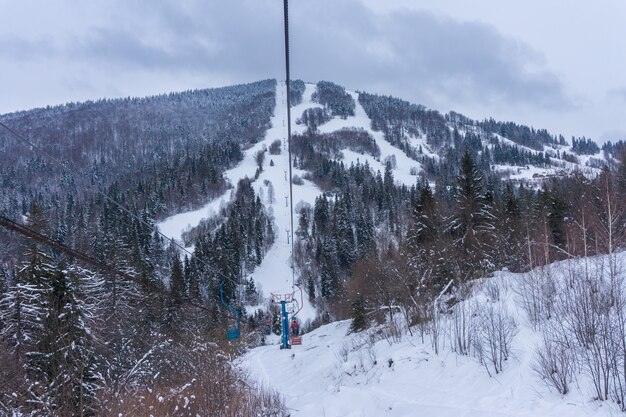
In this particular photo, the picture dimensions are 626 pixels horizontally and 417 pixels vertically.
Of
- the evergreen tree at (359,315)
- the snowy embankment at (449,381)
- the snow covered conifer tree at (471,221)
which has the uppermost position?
the snow covered conifer tree at (471,221)

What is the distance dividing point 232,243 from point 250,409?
306 ft

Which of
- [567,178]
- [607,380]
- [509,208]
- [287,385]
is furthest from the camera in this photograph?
[567,178]

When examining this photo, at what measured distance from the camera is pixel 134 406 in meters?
11.9

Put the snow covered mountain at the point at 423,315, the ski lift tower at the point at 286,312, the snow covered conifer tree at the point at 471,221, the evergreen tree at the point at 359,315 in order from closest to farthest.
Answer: the snow covered mountain at the point at 423,315, the ski lift tower at the point at 286,312, the snow covered conifer tree at the point at 471,221, the evergreen tree at the point at 359,315

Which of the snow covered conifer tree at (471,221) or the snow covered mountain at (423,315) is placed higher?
the snow covered conifer tree at (471,221)

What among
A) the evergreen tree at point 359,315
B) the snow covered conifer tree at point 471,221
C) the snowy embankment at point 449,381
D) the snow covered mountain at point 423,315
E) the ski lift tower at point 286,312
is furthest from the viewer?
the evergreen tree at point 359,315

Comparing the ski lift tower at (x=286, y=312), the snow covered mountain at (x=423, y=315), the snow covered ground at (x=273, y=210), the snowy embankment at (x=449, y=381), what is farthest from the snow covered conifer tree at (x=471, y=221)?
the snow covered ground at (x=273, y=210)

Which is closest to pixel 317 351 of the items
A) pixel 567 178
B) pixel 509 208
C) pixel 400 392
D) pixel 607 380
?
pixel 400 392

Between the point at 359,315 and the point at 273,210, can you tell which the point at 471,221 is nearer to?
the point at 359,315

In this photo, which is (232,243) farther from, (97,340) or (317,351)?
(97,340)

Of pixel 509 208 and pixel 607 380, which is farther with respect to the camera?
pixel 509 208

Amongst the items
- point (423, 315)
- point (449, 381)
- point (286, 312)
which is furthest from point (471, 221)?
point (449, 381)

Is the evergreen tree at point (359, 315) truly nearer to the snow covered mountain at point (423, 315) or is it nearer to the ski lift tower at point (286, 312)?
the snow covered mountain at point (423, 315)

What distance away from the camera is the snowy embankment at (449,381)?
A: 35.1 feet
